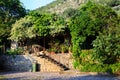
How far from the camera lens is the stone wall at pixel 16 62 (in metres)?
44.5

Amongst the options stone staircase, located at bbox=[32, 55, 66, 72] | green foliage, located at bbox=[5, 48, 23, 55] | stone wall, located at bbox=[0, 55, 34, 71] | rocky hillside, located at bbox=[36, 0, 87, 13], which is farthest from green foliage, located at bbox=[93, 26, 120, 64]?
rocky hillside, located at bbox=[36, 0, 87, 13]

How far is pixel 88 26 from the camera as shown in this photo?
136 feet

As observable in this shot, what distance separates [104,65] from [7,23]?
19.0 meters

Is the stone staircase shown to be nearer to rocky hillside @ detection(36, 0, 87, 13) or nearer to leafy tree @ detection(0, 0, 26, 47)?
leafy tree @ detection(0, 0, 26, 47)

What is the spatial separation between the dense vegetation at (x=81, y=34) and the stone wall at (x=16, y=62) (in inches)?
42.5

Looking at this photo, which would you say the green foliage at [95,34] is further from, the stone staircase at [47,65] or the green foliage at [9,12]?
the green foliage at [9,12]

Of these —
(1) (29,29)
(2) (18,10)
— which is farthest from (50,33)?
(2) (18,10)

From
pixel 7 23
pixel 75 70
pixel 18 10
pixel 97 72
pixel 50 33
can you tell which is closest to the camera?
pixel 97 72

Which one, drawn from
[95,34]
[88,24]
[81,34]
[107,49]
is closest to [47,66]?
[81,34]

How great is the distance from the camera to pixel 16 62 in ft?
148

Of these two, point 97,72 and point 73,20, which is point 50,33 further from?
point 97,72

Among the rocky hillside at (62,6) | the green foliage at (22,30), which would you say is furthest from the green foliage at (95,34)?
the rocky hillside at (62,6)

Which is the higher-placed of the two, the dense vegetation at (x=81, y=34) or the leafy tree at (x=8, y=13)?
the leafy tree at (x=8, y=13)

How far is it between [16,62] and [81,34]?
919 centimetres
